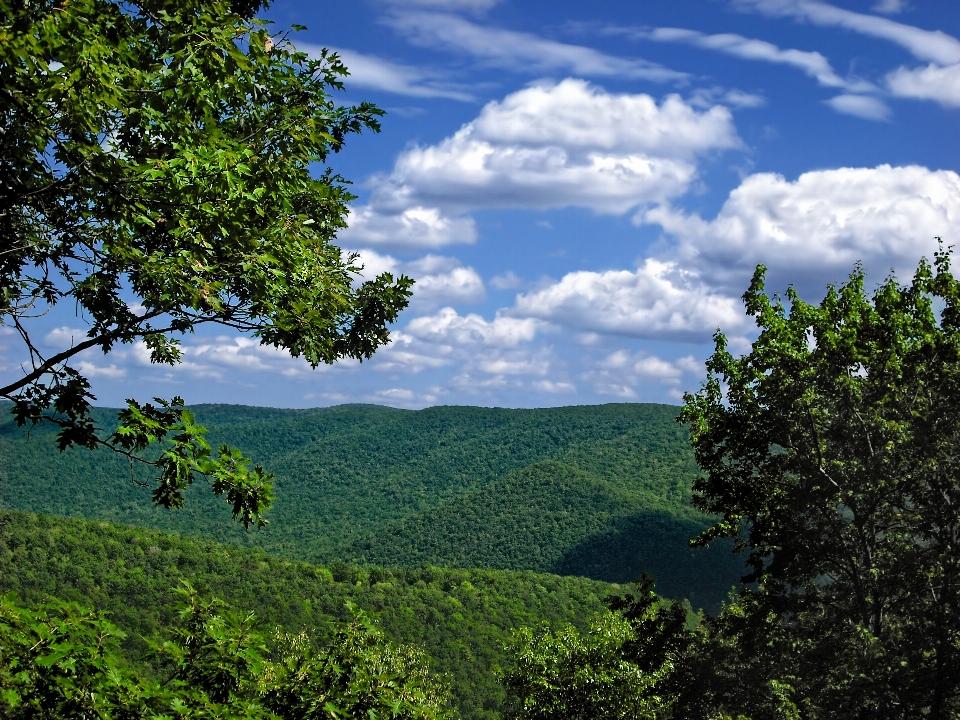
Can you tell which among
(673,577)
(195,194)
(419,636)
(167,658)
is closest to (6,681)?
(167,658)

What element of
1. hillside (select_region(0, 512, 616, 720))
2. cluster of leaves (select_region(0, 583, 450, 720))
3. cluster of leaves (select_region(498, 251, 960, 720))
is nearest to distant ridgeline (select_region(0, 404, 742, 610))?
hillside (select_region(0, 512, 616, 720))

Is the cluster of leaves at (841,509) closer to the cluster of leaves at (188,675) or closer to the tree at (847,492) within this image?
the tree at (847,492)

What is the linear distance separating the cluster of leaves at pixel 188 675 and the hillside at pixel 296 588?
46778mm

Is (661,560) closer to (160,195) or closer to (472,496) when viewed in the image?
(472,496)

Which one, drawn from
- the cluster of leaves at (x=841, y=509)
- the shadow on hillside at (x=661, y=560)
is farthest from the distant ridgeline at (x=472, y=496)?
the cluster of leaves at (x=841, y=509)

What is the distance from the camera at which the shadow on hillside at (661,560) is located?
105 m

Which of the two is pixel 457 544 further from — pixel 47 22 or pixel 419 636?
pixel 47 22

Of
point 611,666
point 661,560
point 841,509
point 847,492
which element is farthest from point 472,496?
point 847,492

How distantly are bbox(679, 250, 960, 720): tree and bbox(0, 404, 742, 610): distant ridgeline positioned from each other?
262ft

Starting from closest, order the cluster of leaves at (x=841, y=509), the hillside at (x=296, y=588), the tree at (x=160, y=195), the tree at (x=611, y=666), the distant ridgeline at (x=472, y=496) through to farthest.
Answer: the tree at (x=160, y=195) < the cluster of leaves at (x=841, y=509) < the tree at (x=611, y=666) < the hillside at (x=296, y=588) < the distant ridgeline at (x=472, y=496)

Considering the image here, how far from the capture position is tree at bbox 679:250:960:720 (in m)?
15.7

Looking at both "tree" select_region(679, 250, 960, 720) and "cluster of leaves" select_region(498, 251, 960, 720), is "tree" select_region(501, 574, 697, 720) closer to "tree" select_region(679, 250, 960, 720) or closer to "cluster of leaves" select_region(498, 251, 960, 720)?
"cluster of leaves" select_region(498, 251, 960, 720)

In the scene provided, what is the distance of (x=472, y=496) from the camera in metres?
147

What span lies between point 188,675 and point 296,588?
70809 millimetres
